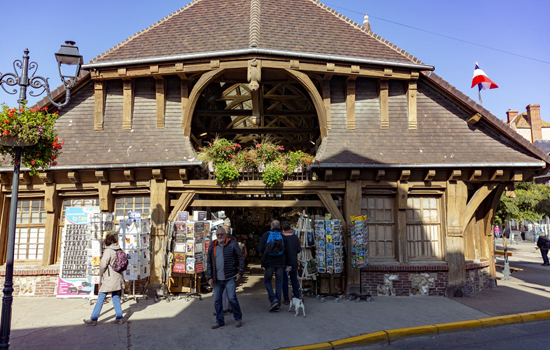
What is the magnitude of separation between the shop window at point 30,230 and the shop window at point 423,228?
1018 centimetres

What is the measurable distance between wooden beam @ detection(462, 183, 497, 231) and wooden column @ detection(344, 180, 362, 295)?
296 cm

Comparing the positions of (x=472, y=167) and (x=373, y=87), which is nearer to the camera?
(x=472, y=167)

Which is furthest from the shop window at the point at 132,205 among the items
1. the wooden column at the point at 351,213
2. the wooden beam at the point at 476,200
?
the wooden beam at the point at 476,200

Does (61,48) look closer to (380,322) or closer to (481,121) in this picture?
(380,322)

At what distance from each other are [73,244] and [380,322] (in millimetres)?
7501

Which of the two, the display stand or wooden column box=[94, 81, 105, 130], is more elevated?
wooden column box=[94, 81, 105, 130]

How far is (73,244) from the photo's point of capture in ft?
29.2

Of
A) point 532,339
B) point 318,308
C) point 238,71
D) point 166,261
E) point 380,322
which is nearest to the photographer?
point 532,339

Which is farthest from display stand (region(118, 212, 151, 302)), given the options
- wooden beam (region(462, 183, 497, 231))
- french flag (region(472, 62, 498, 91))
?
french flag (region(472, 62, 498, 91))

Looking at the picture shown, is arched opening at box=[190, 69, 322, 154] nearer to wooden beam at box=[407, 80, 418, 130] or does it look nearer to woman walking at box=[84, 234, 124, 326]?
wooden beam at box=[407, 80, 418, 130]

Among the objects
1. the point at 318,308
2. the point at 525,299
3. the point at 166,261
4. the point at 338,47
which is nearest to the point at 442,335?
the point at 318,308

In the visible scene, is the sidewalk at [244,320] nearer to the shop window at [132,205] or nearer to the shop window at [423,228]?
the shop window at [423,228]

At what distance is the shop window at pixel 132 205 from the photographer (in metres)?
9.70

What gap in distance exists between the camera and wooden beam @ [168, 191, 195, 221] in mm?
9250
